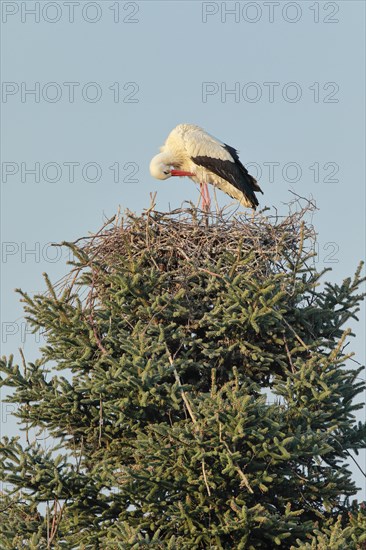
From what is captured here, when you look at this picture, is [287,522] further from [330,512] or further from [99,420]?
[99,420]

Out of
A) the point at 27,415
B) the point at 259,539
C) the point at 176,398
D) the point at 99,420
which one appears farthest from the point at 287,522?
the point at 27,415

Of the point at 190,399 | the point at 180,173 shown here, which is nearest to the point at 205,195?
the point at 180,173

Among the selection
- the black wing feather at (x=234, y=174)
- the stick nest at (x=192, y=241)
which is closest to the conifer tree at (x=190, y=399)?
the stick nest at (x=192, y=241)

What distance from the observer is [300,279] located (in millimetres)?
10742

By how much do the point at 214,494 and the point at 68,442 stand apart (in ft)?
6.82

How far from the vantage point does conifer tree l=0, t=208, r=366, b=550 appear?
29.6 ft

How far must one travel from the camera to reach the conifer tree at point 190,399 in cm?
903

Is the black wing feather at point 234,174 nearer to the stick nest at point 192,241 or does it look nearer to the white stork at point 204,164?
the white stork at point 204,164

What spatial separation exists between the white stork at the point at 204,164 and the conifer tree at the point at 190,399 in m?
3.89

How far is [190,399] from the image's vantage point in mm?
9352

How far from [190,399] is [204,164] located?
6.68 m

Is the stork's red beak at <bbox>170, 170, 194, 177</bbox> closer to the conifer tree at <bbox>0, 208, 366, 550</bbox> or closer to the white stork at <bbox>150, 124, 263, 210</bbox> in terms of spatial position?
the white stork at <bbox>150, 124, 263, 210</bbox>

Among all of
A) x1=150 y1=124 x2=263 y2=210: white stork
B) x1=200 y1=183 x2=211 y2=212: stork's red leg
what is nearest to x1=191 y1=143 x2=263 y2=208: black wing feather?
x1=150 y1=124 x2=263 y2=210: white stork

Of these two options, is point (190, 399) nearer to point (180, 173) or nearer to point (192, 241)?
point (192, 241)
